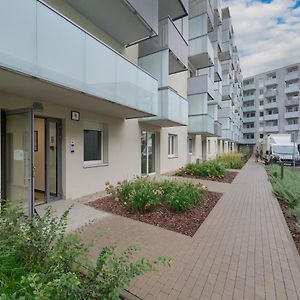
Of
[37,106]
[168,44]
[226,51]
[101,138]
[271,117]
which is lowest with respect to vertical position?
[101,138]

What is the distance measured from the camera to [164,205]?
614cm

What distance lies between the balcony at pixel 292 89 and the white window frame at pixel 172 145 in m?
50.8

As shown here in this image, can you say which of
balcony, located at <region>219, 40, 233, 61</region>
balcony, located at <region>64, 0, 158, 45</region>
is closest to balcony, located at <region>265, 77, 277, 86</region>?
balcony, located at <region>219, 40, 233, 61</region>

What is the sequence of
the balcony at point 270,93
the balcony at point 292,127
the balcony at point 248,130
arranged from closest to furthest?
1. the balcony at point 292,127
2. the balcony at point 270,93
3. the balcony at point 248,130

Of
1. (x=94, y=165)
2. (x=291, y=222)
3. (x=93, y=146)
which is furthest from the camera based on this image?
(x=93, y=146)

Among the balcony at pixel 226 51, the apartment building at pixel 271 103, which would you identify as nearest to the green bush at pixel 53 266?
the balcony at pixel 226 51

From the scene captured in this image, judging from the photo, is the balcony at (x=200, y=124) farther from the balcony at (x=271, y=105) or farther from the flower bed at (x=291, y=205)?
the balcony at (x=271, y=105)

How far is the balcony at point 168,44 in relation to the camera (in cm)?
931

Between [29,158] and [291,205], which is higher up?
[29,158]

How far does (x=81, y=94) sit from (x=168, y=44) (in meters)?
5.55

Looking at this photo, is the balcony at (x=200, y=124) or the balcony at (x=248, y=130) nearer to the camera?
the balcony at (x=200, y=124)

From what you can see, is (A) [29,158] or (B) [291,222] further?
→ (B) [291,222]

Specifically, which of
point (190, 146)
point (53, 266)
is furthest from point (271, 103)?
point (53, 266)

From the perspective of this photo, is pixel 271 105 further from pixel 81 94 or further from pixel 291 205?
pixel 81 94
